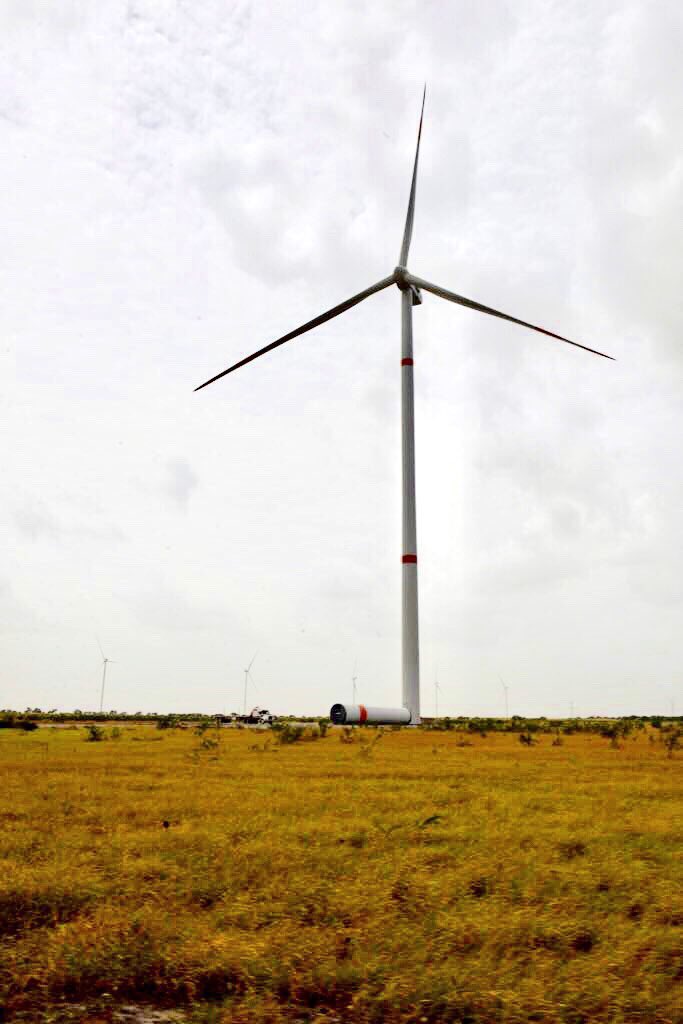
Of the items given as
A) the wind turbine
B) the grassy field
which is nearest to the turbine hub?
the wind turbine

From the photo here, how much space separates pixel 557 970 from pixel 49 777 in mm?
20831

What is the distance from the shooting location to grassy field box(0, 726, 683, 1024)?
23.5ft

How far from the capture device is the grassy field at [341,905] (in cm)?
717

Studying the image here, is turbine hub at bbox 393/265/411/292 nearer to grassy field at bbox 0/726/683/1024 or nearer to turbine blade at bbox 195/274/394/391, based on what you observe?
turbine blade at bbox 195/274/394/391

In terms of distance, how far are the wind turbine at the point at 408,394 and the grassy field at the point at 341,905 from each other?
5214cm

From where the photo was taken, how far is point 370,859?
12562 millimetres

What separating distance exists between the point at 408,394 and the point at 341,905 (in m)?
70.8

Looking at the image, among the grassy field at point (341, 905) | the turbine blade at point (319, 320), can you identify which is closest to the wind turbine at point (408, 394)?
the turbine blade at point (319, 320)

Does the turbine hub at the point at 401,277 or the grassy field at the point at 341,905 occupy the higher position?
the turbine hub at the point at 401,277

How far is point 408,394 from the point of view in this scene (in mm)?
78188

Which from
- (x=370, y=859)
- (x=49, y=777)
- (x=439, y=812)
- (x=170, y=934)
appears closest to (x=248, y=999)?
(x=170, y=934)

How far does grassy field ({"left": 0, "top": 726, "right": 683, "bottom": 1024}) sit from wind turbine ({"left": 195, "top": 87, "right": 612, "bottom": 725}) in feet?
171

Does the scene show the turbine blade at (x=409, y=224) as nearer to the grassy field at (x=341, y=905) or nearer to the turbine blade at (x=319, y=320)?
the turbine blade at (x=319, y=320)

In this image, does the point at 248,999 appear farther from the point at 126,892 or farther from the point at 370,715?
the point at 370,715
